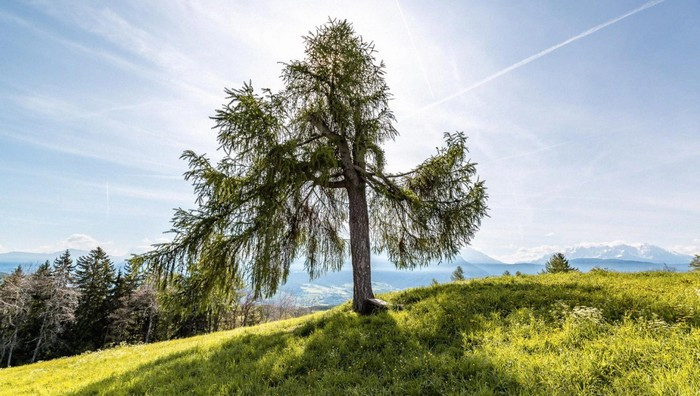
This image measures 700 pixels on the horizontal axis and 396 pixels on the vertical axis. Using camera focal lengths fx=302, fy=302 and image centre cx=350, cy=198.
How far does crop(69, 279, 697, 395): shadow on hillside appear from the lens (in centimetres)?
531

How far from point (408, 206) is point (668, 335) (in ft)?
25.1

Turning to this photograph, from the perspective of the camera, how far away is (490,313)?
7609 mm

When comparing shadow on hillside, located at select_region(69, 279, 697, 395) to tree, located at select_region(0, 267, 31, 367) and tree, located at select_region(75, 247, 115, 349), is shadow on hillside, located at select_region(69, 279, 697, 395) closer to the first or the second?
tree, located at select_region(0, 267, 31, 367)

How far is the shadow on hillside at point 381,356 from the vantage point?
209 inches

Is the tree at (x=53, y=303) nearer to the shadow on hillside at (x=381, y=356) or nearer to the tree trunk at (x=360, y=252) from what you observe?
the shadow on hillside at (x=381, y=356)

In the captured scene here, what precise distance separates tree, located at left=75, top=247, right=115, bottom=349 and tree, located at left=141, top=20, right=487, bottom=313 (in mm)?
46192

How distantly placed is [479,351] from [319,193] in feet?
26.9

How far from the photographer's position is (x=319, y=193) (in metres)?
12.4

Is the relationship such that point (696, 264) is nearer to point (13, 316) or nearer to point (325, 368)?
point (325, 368)

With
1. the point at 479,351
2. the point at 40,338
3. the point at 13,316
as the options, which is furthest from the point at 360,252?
the point at 13,316

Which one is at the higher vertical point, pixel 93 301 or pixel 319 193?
pixel 319 193

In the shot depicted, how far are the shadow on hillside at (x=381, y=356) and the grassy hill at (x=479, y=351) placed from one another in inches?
1.0

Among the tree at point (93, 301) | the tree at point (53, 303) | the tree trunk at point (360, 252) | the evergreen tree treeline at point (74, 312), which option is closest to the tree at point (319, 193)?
the tree trunk at point (360, 252)

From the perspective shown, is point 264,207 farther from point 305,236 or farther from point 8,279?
point 8,279
